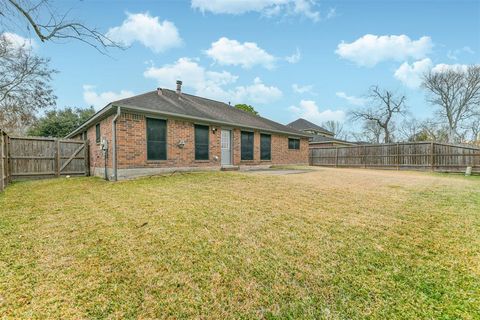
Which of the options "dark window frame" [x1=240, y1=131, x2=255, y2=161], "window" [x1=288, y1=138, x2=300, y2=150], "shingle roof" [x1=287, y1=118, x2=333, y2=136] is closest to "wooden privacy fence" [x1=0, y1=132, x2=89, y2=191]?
"dark window frame" [x1=240, y1=131, x2=255, y2=161]

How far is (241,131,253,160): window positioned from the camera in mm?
13411

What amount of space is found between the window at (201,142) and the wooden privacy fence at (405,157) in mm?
12784

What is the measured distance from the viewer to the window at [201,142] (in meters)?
11.2

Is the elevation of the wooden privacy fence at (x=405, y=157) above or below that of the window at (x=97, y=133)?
below

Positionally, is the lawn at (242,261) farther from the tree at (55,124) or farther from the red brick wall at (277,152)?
the tree at (55,124)

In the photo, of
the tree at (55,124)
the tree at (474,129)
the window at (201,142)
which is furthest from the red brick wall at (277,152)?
the tree at (474,129)

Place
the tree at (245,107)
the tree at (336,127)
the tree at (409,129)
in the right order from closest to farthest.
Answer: the tree at (245,107)
the tree at (409,129)
the tree at (336,127)

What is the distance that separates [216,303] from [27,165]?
40.5ft

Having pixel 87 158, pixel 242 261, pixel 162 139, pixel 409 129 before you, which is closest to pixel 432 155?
pixel 162 139

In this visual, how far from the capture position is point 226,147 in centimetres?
1269

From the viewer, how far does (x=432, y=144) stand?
14.2m

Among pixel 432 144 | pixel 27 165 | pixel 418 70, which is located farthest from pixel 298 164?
pixel 418 70

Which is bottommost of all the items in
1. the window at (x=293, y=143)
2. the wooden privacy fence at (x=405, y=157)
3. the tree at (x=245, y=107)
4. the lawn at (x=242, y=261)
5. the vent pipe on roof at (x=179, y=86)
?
the lawn at (x=242, y=261)

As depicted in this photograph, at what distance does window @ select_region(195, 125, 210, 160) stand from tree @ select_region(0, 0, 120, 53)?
5.52 meters
